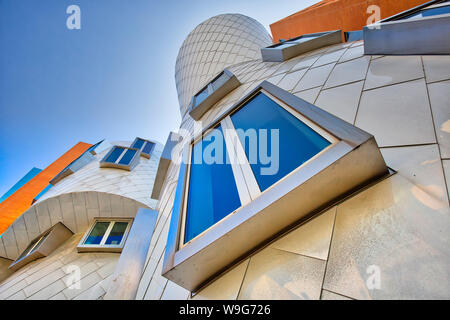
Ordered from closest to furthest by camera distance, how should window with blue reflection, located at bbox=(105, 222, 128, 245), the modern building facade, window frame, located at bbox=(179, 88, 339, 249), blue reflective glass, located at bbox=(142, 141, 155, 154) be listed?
the modern building facade → window frame, located at bbox=(179, 88, 339, 249) → window with blue reflection, located at bbox=(105, 222, 128, 245) → blue reflective glass, located at bbox=(142, 141, 155, 154)

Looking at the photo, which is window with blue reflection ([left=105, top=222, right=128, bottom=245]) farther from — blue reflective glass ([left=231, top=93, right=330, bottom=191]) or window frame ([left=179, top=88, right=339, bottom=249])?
blue reflective glass ([left=231, top=93, right=330, bottom=191])

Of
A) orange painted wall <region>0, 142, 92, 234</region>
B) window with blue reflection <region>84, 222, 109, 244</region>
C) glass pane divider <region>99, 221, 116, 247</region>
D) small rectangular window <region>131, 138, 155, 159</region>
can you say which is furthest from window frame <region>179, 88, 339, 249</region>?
orange painted wall <region>0, 142, 92, 234</region>

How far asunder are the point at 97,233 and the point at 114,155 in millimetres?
6402

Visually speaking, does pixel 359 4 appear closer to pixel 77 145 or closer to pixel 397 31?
pixel 397 31

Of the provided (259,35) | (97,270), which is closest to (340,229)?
(97,270)

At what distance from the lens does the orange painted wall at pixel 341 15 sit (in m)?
13.4

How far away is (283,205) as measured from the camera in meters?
1.70

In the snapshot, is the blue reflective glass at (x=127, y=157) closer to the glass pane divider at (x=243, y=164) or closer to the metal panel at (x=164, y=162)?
the metal panel at (x=164, y=162)

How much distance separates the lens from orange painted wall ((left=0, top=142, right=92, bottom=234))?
55.2 ft

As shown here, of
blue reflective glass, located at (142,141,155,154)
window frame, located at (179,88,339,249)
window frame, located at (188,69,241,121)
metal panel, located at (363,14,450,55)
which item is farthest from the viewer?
blue reflective glass, located at (142,141,155,154)

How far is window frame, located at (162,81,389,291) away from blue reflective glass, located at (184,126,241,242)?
7.5 inches

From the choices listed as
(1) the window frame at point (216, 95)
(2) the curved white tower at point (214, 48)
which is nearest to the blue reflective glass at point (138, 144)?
(2) the curved white tower at point (214, 48)

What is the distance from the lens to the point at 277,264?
5.65 ft

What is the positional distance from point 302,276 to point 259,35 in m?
19.2
